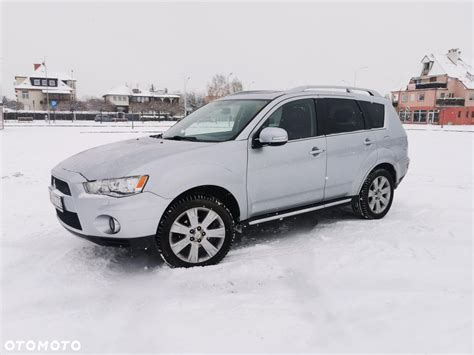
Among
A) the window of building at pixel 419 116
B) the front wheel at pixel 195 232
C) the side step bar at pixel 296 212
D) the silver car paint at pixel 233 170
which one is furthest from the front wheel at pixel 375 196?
the window of building at pixel 419 116

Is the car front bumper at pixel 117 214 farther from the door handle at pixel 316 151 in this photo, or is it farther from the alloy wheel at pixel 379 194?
the alloy wheel at pixel 379 194

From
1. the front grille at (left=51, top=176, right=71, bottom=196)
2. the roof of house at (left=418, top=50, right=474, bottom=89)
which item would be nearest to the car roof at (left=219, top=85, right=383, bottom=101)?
the front grille at (left=51, top=176, right=71, bottom=196)

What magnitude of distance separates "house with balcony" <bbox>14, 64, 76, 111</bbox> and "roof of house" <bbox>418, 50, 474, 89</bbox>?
69.6 metres

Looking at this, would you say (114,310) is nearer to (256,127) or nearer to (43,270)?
(43,270)

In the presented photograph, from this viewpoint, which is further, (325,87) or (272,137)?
(325,87)

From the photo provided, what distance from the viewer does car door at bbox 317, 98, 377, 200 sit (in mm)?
4875

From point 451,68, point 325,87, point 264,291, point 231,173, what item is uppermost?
point 451,68

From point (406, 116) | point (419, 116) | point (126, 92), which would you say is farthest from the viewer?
point (126, 92)

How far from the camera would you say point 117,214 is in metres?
3.48

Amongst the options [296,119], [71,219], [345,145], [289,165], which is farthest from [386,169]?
[71,219]

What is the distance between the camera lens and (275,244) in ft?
15.2

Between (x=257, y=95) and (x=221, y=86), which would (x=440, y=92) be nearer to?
(x=221, y=86)

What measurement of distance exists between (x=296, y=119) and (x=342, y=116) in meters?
0.80

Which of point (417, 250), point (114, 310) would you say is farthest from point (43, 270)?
point (417, 250)
